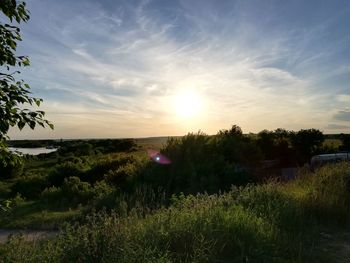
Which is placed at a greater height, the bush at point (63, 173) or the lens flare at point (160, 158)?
the lens flare at point (160, 158)

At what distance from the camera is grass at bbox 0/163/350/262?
17.9ft

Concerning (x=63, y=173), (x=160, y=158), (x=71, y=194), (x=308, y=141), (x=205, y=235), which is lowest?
(x=71, y=194)

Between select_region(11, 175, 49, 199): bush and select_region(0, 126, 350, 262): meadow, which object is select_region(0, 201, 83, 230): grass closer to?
select_region(0, 126, 350, 262): meadow

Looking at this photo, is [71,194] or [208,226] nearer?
[208,226]

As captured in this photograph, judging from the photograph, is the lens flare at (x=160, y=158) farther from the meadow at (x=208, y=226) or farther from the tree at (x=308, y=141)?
the tree at (x=308, y=141)

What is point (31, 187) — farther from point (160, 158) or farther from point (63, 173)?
point (160, 158)

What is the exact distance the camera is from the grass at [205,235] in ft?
17.9

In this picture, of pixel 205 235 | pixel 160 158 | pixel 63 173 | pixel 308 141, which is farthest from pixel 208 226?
pixel 308 141

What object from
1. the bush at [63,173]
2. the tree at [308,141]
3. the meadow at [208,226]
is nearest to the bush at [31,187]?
the bush at [63,173]

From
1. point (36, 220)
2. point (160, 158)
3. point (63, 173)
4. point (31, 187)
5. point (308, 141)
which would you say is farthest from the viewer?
point (308, 141)

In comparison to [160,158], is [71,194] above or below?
below

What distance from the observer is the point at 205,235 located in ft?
20.5

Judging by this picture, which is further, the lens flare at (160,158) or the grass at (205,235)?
the lens flare at (160,158)

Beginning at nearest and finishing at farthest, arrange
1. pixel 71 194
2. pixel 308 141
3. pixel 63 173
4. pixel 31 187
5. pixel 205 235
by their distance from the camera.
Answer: pixel 205 235
pixel 71 194
pixel 31 187
pixel 63 173
pixel 308 141
